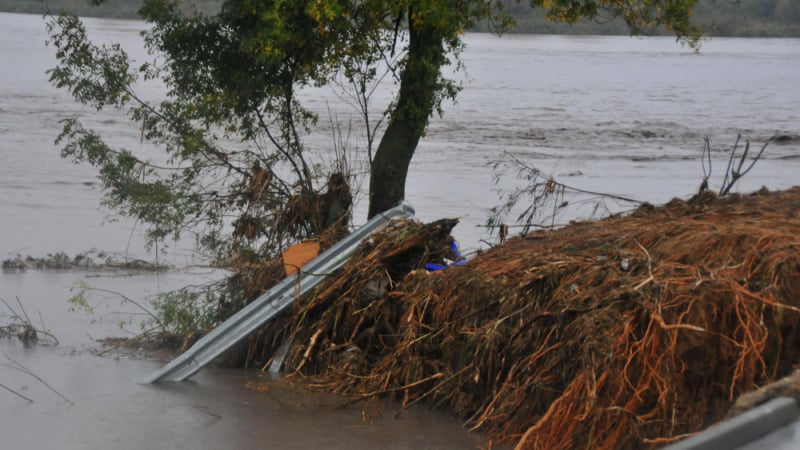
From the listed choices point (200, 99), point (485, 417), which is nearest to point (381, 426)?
point (485, 417)

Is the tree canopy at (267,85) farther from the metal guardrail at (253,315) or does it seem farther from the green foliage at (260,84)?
the metal guardrail at (253,315)

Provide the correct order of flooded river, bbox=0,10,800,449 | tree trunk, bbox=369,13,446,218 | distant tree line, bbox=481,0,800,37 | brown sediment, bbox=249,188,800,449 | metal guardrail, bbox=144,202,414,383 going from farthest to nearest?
distant tree line, bbox=481,0,800,37 < tree trunk, bbox=369,13,446,218 < metal guardrail, bbox=144,202,414,383 < flooded river, bbox=0,10,800,449 < brown sediment, bbox=249,188,800,449

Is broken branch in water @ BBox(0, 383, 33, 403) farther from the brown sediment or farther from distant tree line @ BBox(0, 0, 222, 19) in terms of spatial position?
distant tree line @ BBox(0, 0, 222, 19)

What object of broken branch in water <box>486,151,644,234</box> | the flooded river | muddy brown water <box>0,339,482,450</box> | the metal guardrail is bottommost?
the flooded river

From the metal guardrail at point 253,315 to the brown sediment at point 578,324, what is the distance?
0.41 feet

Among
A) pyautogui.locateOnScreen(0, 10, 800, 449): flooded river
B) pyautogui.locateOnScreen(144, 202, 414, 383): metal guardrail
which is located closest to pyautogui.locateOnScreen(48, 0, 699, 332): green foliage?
pyautogui.locateOnScreen(0, 10, 800, 449): flooded river

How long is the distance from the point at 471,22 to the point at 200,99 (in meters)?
2.86

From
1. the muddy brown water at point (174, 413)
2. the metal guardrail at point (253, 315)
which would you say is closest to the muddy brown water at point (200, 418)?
the muddy brown water at point (174, 413)

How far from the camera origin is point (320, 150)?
21828 millimetres

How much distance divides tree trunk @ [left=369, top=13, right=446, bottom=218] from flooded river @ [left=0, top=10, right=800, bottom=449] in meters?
1.20

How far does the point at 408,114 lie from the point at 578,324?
16.1ft

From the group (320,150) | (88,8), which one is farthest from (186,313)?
(88,8)

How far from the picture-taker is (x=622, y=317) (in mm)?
5734

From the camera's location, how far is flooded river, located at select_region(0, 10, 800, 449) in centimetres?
684
